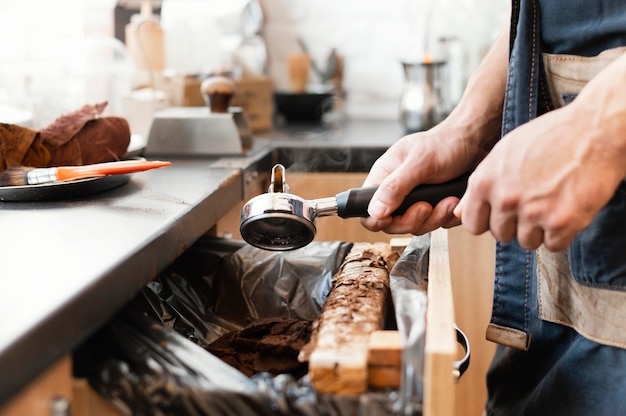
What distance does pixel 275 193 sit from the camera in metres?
1.02

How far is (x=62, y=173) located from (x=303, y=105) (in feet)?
4.26

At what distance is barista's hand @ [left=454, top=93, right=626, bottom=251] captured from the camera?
78cm

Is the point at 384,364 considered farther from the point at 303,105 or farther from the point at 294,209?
the point at 303,105

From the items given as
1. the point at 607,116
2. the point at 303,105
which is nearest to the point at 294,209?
the point at 607,116

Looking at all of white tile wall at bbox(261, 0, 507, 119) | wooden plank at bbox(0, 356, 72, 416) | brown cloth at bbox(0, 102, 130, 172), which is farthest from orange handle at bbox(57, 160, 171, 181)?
white tile wall at bbox(261, 0, 507, 119)

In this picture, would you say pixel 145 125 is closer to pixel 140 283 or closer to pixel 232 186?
pixel 232 186

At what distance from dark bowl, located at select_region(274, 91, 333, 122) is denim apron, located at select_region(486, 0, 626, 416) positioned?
1297 mm

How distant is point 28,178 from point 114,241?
34cm

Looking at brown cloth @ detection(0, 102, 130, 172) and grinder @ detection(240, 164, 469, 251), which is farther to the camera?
brown cloth @ detection(0, 102, 130, 172)

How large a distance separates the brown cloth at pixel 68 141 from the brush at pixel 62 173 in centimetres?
5

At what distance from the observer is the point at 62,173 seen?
1.15m

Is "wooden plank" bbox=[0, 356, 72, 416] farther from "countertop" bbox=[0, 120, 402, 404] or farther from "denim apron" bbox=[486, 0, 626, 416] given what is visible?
"denim apron" bbox=[486, 0, 626, 416]

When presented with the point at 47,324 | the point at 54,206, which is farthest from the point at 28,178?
the point at 47,324

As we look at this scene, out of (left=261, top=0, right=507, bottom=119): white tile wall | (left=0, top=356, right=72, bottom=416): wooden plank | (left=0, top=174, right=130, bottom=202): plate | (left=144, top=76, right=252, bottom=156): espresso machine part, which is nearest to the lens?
(left=0, top=356, right=72, bottom=416): wooden plank
